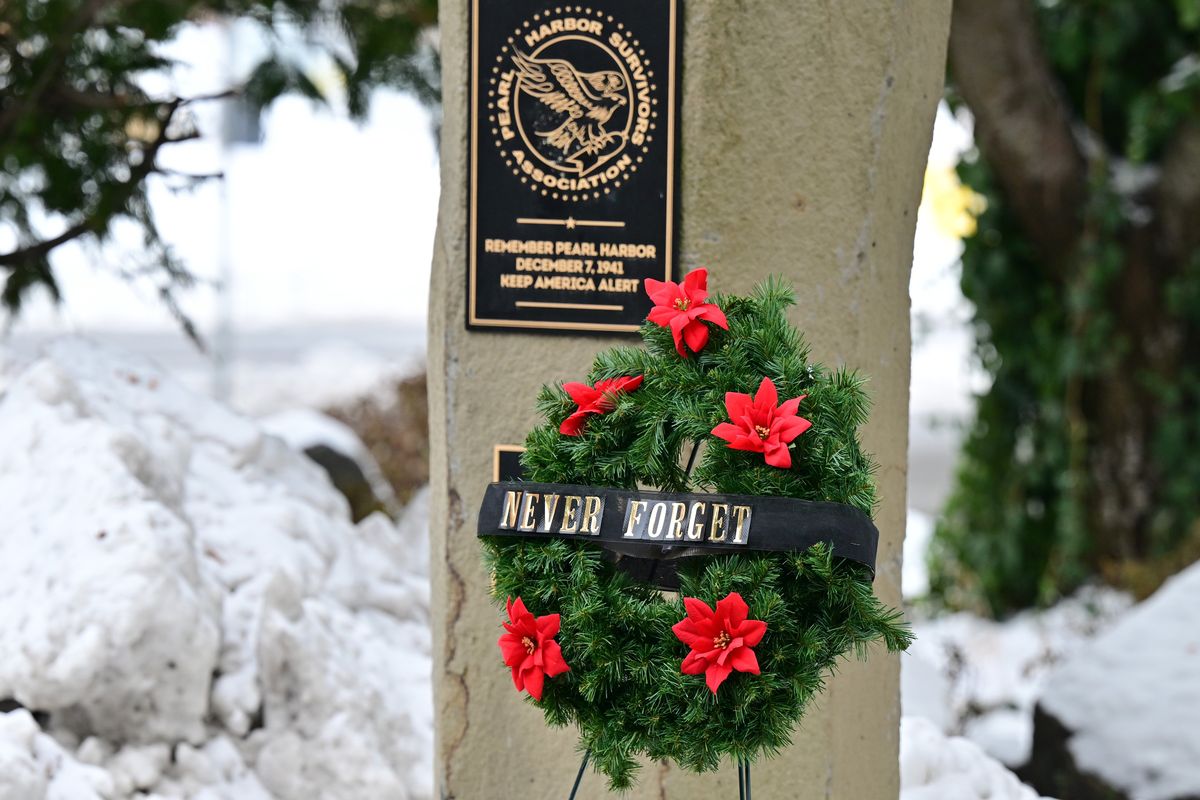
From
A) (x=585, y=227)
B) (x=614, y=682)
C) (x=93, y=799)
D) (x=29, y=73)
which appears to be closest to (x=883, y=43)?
(x=585, y=227)

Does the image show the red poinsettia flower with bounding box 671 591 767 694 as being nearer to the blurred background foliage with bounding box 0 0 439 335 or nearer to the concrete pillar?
Result: the concrete pillar

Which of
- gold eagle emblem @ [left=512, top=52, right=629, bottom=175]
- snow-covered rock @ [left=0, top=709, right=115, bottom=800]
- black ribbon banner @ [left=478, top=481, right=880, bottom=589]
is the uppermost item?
gold eagle emblem @ [left=512, top=52, right=629, bottom=175]

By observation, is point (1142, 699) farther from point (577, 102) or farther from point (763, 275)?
point (577, 102)

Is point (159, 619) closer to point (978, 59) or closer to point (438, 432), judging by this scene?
point (438, 432)

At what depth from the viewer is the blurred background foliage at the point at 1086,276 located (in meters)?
5.97

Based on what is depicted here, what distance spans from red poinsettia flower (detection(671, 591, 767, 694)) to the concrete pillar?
3.02ft

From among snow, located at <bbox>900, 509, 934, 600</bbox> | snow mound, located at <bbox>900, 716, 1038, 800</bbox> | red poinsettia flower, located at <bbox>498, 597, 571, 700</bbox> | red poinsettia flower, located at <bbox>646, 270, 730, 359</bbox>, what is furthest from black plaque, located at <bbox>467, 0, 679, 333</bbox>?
snow, located at <bbox>900, 509, 934, 600</bbox>

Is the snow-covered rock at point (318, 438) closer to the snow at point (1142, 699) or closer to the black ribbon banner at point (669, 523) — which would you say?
the snow at point (1142, 699)

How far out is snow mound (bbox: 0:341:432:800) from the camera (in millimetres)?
3344

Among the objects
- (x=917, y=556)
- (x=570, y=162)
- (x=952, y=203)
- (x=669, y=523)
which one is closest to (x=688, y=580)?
(x=669, y=523)

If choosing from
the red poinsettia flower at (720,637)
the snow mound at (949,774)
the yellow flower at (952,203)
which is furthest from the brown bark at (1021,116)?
the red poinsettia flower at (720,637)

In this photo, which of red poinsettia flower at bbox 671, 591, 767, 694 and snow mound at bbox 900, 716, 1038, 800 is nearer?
red poinsettia flower at bbox 671, 591, 767, 694

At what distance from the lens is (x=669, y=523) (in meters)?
2.12

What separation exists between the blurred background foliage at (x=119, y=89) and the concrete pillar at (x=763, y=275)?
5.79 feet
